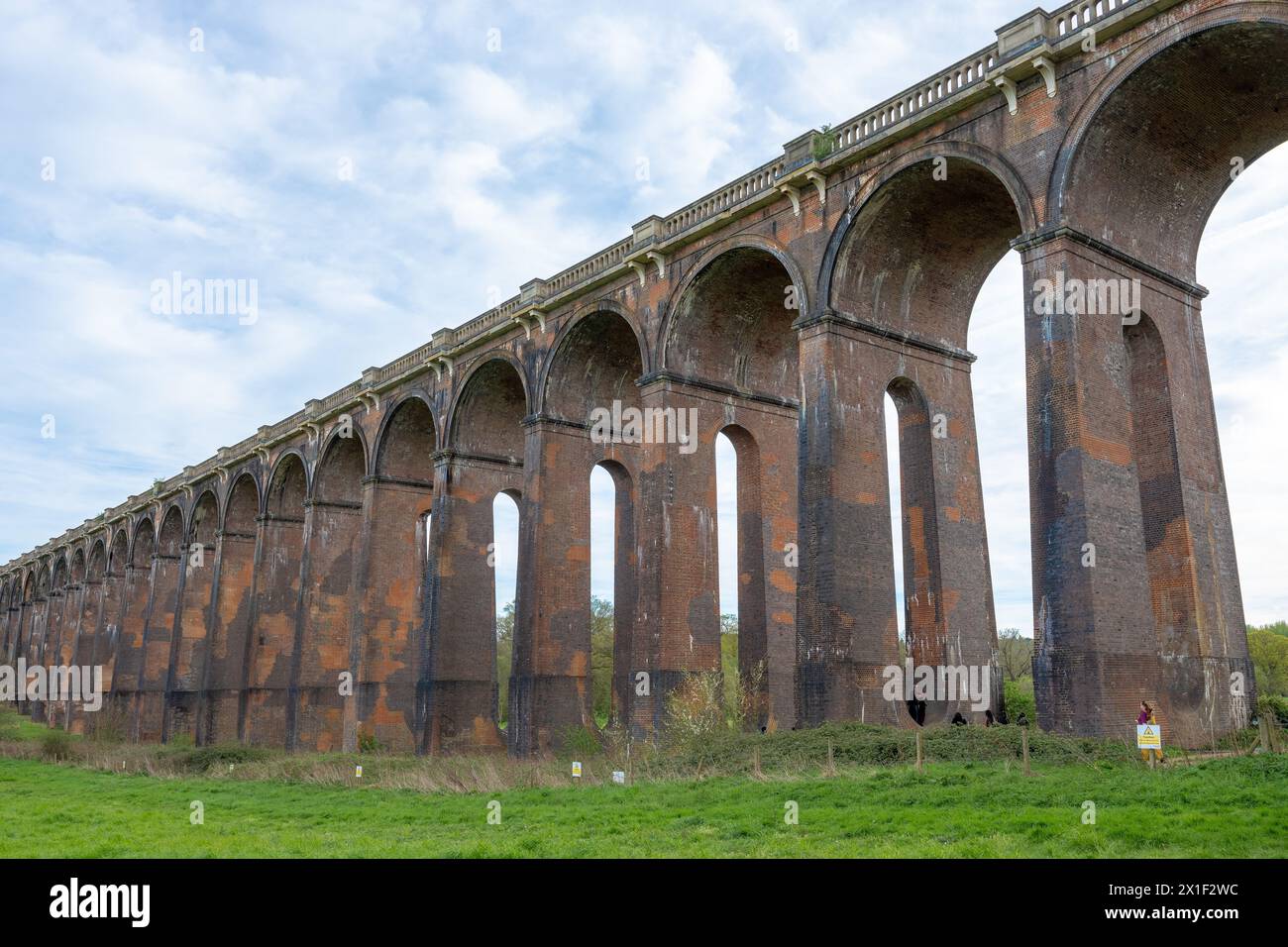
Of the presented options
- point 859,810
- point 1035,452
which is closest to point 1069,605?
point 1035,452

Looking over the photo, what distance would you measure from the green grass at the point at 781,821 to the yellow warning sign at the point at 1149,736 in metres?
0.55

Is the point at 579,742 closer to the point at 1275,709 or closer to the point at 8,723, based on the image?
the point at 1275,709

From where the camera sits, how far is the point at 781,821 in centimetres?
1154

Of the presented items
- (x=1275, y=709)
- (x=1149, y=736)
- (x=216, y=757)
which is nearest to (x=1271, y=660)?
(x=1275, y=709)

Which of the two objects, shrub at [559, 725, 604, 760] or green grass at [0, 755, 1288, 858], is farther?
shrub at [559, 725, 604, 760]

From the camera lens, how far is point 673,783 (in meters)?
16.3

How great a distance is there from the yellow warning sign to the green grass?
548 mm

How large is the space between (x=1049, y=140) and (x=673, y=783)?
12332 millimetres

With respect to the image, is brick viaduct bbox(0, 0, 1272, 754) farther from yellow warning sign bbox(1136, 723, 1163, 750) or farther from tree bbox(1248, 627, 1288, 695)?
tree bbox(1248, 627, 1288, 695)

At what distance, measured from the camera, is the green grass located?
9.09 m

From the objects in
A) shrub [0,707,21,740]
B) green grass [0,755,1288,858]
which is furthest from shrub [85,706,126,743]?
green grass [0,755,1288,858]

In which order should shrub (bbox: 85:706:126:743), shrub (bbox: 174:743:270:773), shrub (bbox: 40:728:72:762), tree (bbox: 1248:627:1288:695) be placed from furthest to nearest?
tree (bbox: 1248:627:1288:695), shrub (bbox: 85:706:126:743), shrub (bbox: 40:728:72:762), shrub (bbox: 174:743:270:773)

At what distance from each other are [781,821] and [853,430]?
10.3 m

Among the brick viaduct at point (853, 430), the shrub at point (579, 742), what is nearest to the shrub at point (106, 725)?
the brick viaduct at point (853, 430)
